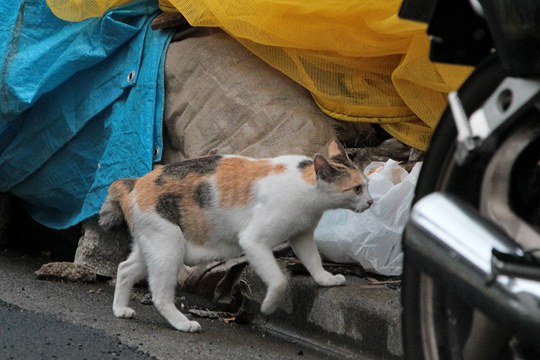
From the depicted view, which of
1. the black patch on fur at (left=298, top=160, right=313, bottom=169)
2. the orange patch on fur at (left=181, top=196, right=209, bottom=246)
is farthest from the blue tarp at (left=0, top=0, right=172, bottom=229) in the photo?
the black patch on fur at (left=298, top=160, right=313, bottom=169)

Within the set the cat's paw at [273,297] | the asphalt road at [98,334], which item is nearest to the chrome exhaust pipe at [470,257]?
the asphalt road at [98,334]

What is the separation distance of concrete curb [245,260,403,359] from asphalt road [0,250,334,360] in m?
0.08

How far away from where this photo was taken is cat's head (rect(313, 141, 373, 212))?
4.49m

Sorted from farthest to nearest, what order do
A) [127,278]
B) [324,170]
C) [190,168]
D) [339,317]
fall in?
[127,278], [190,168], [324,170], [339,317]

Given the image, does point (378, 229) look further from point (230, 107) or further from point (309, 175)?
point (230, 107)

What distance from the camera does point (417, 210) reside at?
221cm

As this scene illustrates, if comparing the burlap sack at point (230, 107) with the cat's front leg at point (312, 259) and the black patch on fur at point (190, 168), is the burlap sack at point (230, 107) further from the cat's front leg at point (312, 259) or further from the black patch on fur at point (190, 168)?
the cat's front leg at point (312, 259)

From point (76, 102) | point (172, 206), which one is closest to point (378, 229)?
point (172, 206)

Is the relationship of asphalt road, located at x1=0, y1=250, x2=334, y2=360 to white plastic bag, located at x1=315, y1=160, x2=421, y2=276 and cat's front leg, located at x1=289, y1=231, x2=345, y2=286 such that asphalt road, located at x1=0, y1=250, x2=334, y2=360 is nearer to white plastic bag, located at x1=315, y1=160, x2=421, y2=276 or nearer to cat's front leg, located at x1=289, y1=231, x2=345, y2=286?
cat's front leg, located at x1=289, y1=231, x2=345, y2=286

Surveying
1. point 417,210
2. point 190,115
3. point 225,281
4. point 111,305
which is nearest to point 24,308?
point 111,305

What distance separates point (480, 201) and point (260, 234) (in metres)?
2.29

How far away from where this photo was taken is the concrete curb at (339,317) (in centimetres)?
412

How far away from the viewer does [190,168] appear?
15.6 feet

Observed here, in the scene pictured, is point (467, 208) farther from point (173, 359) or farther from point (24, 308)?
point (24, 308)
